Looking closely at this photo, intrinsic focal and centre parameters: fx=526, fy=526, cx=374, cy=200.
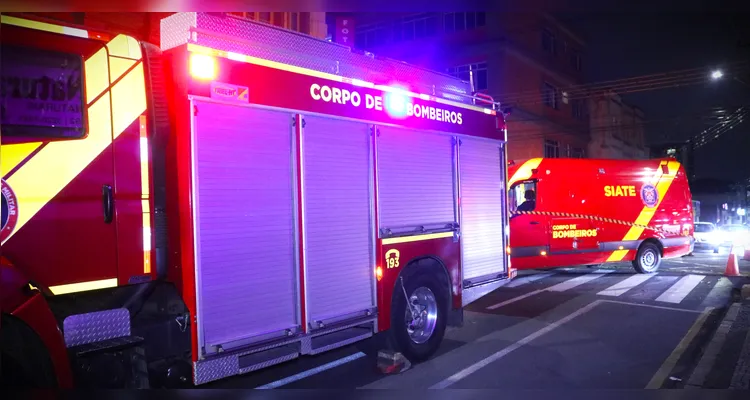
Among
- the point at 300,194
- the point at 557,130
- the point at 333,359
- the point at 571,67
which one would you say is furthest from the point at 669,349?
the point at 571,67

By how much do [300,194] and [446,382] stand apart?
2.45 meters

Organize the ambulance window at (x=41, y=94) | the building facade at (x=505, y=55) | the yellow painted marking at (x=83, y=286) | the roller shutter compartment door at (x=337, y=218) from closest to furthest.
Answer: the ambulance window at (x=41, y=94) < the yellow painted marking at (x=83, y=286) < the roller shutter compartment door at (x=337, y=218) < the building facade at (x=505, y=55)

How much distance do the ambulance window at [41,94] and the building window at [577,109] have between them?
1472 inches

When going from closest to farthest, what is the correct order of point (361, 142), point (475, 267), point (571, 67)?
point (361, 142), point (475, 267), point (571, 67)

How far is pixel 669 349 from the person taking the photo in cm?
654

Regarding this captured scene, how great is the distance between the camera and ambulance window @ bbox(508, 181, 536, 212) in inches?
491

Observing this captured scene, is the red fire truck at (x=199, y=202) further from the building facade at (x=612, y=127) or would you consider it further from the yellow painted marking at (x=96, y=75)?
the building facade at (x=612, y=127)

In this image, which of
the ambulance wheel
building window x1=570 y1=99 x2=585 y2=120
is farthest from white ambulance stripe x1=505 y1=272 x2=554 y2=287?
building window x1=570 y1=99 x2=585 y2=120

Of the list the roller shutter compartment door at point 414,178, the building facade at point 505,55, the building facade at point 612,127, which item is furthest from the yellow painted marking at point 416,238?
the building facade at point 612,127

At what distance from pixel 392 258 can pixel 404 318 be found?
730 mm

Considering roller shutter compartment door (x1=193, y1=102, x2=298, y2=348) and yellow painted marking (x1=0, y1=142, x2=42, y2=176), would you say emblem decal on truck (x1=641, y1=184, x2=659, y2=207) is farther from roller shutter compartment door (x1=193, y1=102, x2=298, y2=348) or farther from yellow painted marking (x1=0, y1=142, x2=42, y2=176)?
yellow painted marking (x1=0, y1=142, x2=42, y2=176)

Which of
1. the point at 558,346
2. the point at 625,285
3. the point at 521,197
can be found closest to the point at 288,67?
the point at 558,346

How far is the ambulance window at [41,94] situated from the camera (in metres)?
3.09

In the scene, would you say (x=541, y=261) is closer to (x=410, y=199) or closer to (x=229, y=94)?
(x=410, y=199)
